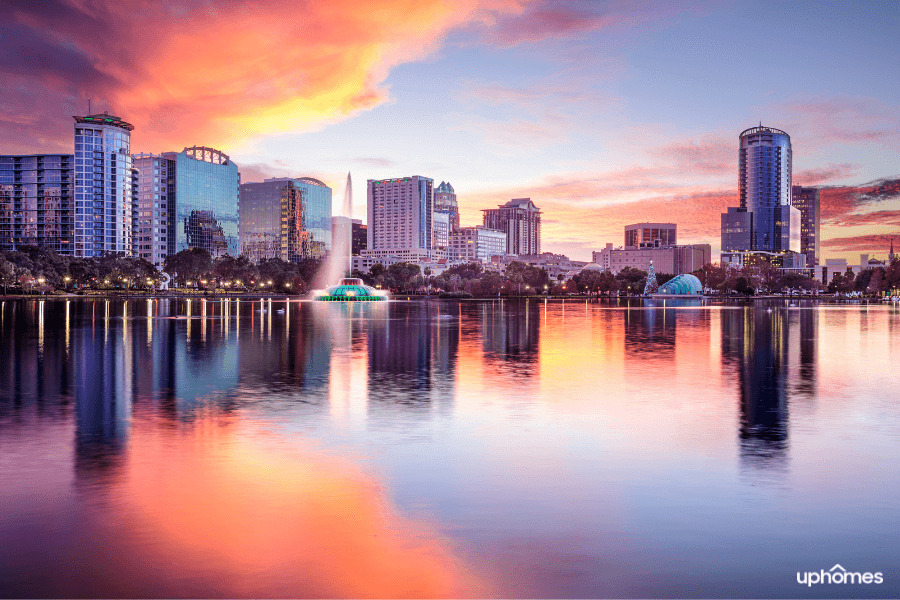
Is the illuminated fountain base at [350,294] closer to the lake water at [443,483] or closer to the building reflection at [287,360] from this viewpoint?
the building reflection at [287,360]

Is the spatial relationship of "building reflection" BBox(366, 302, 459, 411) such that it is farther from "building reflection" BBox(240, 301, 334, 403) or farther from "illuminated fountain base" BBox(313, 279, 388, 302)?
"illuminated fountain base" BBox(313, 279, 388, 302)

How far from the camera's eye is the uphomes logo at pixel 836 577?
27.1 feet

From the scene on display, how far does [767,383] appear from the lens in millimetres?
24656

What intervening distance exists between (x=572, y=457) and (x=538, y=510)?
357cm

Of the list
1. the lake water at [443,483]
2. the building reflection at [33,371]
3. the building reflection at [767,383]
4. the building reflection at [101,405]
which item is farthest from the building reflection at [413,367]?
the building reflection at [33,371]

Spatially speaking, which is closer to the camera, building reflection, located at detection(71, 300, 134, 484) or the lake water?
the lake water

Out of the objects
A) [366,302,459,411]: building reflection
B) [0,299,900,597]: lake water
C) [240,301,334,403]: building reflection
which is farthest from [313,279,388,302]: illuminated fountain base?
[0,299,900,597]: lake water

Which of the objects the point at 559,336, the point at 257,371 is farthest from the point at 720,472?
the point at 559,336

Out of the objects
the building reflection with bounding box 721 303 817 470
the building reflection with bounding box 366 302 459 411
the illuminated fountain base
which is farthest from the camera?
the illuminated fountain base

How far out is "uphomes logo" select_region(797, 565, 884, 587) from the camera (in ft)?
27.1

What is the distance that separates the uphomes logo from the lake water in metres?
0.13

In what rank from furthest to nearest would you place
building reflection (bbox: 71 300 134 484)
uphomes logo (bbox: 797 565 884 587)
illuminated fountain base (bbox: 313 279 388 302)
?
illuminated fountain base (bbox: 313 279 388 302), building reflection (bbox: 71 300 134 484), uphomes logo (bbox: 797 565 884 587)

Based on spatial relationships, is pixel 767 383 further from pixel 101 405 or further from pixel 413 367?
pixel 101 405

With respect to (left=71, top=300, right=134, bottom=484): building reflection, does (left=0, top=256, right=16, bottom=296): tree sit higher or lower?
higher
